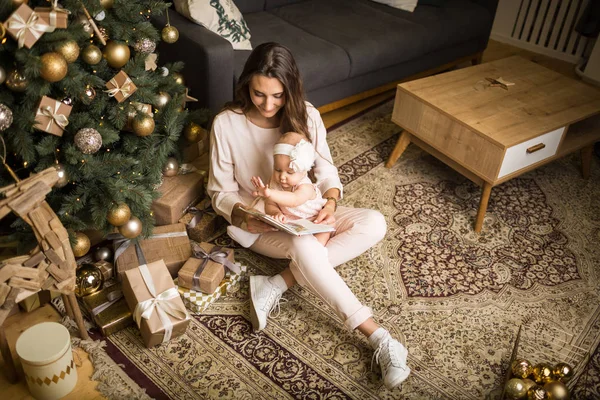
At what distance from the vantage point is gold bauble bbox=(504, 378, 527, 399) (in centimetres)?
160

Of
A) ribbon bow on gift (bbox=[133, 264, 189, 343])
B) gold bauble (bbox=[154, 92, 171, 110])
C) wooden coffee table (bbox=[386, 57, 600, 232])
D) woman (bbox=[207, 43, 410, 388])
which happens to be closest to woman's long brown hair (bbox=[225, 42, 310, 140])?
woman (bbox=[207, 43, 410, 388])

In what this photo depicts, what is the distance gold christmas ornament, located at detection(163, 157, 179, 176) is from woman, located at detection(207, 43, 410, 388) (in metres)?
0.26

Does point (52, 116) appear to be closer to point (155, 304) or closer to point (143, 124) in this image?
point (143, 124)

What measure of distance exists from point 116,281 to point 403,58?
2.20m

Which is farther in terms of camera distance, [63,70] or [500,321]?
[500,321]

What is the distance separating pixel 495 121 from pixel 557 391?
1269 millimetres

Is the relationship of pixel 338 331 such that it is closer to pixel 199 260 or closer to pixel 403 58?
pixel 199 260

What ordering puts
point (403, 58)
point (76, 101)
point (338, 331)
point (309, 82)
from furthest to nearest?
1. point (403, 58)
2. point (309, 82)
3. point (338, 331)
4. point (76, 101)

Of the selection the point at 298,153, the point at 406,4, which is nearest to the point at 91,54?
the point at 298,153

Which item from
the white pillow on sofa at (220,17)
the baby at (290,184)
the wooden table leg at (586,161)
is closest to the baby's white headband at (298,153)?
the baby at (290,184)

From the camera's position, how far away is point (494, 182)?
238 cm

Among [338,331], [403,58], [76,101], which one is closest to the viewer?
[76,101]

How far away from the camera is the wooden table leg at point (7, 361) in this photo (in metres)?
1.57

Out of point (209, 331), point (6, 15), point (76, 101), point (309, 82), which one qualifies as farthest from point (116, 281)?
point (309, 82)
